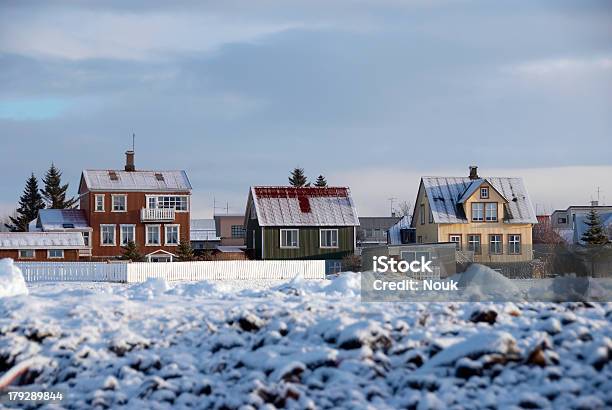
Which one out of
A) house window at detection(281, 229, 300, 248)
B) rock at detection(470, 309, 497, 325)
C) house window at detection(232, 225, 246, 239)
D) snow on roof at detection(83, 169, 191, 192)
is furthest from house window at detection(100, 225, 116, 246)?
rock at detection(470, 309, 497, 325)

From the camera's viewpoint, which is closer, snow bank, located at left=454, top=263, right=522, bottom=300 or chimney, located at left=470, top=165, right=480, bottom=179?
snow bank, located at left=454, top=263, right=522, bottom=300

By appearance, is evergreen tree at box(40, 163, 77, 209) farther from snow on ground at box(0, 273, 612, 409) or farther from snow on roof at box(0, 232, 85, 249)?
snow on ground at box(0, 273, 612, 409)

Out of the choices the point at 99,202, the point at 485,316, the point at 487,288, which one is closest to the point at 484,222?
the point at 99,202

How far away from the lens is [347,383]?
10094 mm

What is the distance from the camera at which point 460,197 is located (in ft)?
195

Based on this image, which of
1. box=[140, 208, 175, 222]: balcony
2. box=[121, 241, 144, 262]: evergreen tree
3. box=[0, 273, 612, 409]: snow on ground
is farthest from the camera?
box=[140, 208, 175, 222]: balcony

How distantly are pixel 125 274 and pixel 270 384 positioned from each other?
29941 millimetres

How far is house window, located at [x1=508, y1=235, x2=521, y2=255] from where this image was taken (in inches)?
2285

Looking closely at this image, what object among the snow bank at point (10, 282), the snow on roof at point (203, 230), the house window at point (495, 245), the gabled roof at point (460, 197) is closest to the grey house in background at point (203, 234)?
the snow on roof at point (203, 230)

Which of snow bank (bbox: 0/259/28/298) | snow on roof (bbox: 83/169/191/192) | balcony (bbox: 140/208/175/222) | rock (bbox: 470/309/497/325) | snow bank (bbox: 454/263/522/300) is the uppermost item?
snow on roof (bbox: 83/169/191/192)

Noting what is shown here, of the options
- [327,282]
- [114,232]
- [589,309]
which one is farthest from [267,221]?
[589,309]

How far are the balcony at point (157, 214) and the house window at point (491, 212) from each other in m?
22.6

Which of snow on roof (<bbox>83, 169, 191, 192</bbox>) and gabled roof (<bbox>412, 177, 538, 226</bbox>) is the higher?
snow on roof (<bbox>83, 169, 191, 192</bbox>)

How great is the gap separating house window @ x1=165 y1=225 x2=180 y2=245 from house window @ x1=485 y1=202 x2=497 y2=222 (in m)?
22.4
